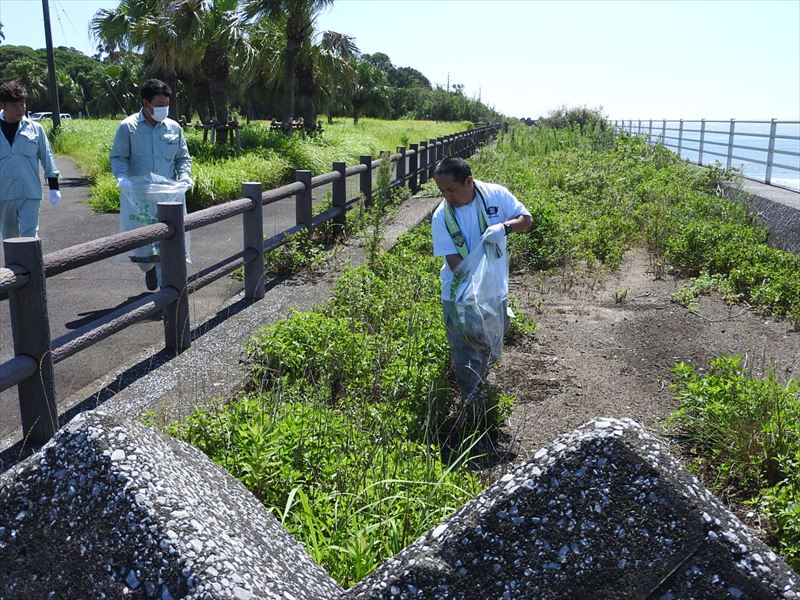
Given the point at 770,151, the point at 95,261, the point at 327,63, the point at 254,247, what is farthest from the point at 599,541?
the point at 327,63

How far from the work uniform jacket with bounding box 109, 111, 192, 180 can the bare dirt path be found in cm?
347

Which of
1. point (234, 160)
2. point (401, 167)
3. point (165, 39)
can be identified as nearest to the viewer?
point (401, 167)

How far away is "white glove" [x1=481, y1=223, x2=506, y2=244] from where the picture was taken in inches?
179

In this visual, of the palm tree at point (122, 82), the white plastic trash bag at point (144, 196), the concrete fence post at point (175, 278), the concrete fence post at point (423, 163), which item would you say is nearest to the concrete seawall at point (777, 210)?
the concrete fence post at point (423, 163)

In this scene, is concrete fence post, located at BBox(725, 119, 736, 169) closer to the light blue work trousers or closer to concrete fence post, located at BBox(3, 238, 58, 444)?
the light blue work trousers

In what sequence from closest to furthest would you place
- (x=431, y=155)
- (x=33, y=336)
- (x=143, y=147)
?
(x=33, y=336) < (x=143, y=147) < (x=431, y=155)

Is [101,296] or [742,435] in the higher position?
[742,435]

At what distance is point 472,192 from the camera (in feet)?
15.4

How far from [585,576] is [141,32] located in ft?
85.6

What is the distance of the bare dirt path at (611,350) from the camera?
5086 mm

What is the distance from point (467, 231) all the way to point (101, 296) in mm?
4661

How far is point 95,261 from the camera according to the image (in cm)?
493

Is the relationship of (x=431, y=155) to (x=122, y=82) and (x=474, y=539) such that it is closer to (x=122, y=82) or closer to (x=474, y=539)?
(x=474, y=539)

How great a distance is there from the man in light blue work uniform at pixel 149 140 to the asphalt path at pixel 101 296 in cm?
83
